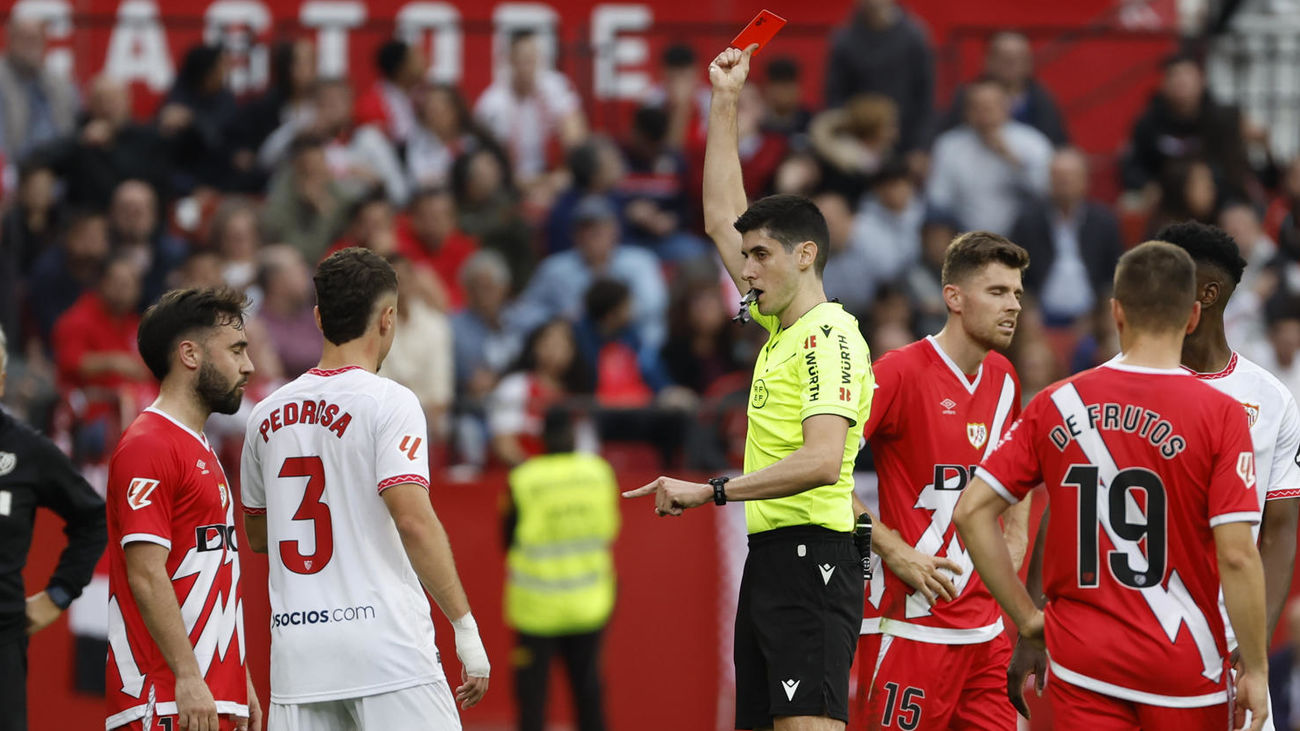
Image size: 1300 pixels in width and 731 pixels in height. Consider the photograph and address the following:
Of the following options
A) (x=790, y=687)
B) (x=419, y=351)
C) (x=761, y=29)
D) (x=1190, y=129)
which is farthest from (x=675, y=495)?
(x=1190, y=129)

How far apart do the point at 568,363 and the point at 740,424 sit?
1452mm

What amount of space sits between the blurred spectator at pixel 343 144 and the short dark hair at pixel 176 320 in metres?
8.19

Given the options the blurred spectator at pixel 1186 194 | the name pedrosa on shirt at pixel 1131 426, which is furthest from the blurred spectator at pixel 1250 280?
the name pedrosa on shirt at pixel 1131 426

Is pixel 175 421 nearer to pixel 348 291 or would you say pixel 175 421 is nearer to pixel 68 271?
pixel 348 291

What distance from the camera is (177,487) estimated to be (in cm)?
689

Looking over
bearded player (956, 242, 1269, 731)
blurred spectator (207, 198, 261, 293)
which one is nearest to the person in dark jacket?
bearded player (956, 242, 1269, 731)

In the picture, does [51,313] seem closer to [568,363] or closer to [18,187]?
[18,187]

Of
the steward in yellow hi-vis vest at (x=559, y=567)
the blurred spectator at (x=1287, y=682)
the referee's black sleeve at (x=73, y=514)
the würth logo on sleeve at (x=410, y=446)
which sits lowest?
the blurred spectator at (x=1287, y=682)

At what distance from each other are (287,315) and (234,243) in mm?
1010

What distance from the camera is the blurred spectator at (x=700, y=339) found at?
14227mm

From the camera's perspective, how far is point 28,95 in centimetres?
1539

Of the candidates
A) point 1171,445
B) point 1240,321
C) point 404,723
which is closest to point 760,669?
point 404,723

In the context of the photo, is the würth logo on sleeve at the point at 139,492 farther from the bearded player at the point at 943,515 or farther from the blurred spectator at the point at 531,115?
the blurred spectator at the point at 531,115

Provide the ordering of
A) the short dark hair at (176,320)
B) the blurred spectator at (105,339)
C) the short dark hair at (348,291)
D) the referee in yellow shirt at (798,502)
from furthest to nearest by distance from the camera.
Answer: the blurred spectator at (105,339) → the short dark hair at (176,320) → the referee in yellow shirt at (798,502) → the short dark hair at (348,291)
